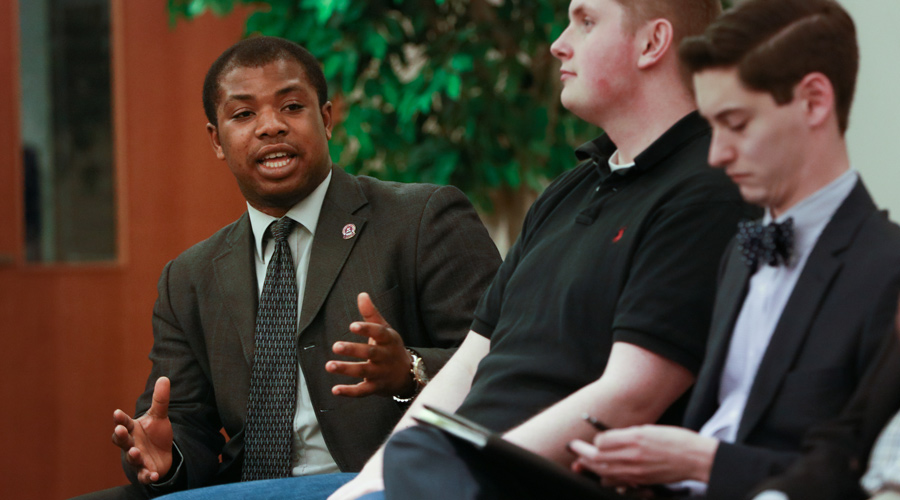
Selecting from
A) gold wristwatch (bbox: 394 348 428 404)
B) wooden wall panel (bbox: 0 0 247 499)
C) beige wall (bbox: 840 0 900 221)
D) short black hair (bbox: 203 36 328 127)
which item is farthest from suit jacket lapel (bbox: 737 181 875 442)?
wooden wall panel (bbox: 0 0 247 499)

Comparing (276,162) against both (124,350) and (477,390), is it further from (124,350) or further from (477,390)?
(124,350)

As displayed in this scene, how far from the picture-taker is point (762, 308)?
102cm

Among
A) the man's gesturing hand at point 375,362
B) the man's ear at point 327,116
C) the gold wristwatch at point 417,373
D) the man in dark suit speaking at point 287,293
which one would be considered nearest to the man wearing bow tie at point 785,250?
the man's gesturing hand at point 375,362

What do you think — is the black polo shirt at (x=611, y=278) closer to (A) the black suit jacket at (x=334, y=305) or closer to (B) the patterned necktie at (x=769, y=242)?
(B) the patterned necktie at (x=769, y=242)

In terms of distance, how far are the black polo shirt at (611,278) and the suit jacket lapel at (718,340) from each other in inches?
2.3

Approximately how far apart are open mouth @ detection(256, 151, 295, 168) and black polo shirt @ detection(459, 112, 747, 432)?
666 millimetres

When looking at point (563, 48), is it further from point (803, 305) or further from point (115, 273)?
point (115, 273)

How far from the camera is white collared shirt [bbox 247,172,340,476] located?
181 centimetres

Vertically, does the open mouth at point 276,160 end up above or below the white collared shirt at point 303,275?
above

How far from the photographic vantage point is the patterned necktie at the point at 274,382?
5.86 ft

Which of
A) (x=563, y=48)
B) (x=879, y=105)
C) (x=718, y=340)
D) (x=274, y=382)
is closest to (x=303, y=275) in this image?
(x=274, y=382)

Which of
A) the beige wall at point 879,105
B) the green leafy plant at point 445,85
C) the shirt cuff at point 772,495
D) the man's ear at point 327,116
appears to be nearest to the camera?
the shirt cuff at point 772,495

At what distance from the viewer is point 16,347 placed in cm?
365

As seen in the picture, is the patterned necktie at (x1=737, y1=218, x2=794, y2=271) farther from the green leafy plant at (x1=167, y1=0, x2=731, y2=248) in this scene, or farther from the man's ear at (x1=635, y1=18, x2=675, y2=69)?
the green leafy plant at (x1=167, y1=0, x2=731, y2=248)
